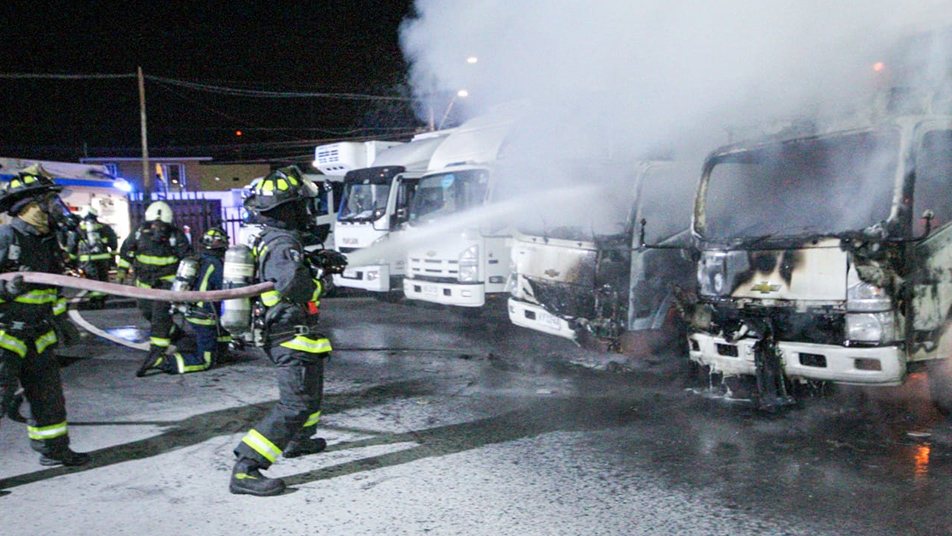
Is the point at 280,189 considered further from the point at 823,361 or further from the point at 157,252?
the point at 157,252

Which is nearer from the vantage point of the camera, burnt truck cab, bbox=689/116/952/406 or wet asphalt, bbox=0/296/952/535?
wet asphalt, bbox=0/296/952/535

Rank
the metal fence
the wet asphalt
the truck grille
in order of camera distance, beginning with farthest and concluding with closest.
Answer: the metal fence
the truck grille
the wet asphalt

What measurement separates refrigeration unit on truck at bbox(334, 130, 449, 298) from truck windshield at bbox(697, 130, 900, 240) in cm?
605

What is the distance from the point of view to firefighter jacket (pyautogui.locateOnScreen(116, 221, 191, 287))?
773 centimetres

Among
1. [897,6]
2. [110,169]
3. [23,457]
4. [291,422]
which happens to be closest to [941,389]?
[897,6]

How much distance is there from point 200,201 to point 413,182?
10975mm

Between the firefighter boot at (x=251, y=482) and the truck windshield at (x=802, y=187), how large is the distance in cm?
413

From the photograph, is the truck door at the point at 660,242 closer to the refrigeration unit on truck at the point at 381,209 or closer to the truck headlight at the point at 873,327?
the truck headlight at the point at 873,327

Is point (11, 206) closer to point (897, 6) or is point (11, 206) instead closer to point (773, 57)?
point (773, 57)

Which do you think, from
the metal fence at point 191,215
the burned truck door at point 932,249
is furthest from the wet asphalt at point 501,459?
the metal fence at point 191,215

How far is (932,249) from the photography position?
16.5 ft

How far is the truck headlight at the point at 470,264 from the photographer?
986 cm

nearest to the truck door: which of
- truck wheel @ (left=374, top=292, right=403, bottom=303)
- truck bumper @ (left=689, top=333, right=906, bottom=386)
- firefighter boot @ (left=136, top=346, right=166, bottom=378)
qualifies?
truck bumper @ (left=689, top=333, right=906, bottom=386)

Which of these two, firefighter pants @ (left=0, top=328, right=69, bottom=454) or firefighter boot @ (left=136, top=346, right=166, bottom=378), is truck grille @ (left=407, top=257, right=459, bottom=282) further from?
firefighter pants @ (left=0, top=328, right=69, bottom=454)
